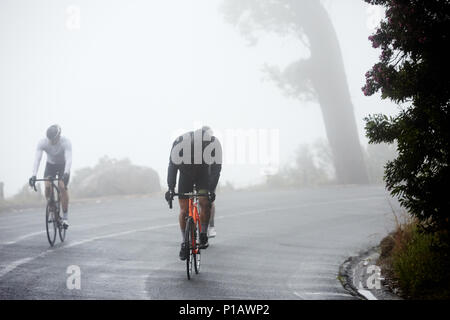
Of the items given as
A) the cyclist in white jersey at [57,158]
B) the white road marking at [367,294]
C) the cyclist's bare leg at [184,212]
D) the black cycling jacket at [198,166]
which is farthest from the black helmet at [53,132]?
the white road marking at [367,294]

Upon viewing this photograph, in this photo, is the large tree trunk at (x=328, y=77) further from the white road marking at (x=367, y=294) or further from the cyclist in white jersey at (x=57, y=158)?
the white road marking at (x=367, y=294)

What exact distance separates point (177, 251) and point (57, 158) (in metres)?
3.34

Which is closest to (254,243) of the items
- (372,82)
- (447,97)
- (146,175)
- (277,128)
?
(372,82)

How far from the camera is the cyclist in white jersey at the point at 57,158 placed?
9992mm

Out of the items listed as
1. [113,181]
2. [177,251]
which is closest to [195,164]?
[177,251]

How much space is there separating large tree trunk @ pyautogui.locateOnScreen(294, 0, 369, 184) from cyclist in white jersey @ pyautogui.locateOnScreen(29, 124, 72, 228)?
16.4 metres

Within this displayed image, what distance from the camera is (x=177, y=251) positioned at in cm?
888

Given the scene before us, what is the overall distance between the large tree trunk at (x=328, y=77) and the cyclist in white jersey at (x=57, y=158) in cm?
1644

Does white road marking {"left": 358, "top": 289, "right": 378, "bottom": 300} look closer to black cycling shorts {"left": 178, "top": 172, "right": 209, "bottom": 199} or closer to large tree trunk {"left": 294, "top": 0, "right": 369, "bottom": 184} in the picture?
black cycling shorts {"left": 178, "top": 172, "right": 209, "bottom": 199}

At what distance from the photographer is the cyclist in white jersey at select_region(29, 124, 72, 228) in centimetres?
999

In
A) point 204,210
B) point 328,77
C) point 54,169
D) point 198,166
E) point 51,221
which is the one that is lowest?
point 51,221

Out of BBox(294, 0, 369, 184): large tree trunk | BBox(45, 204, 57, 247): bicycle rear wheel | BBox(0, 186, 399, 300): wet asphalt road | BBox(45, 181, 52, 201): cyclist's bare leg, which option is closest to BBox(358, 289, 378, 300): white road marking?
BBox(0, 186, 399, 300): wet asphalt road

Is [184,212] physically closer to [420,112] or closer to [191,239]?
[191,239]
